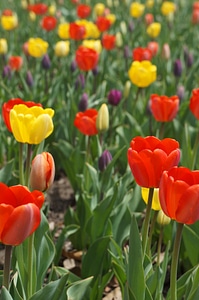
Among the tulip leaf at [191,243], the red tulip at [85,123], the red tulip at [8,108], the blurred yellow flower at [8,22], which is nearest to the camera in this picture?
the red tulip at [8,108]

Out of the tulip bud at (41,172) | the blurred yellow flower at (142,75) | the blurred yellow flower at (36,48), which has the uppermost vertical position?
the tulip bud at (41,172)

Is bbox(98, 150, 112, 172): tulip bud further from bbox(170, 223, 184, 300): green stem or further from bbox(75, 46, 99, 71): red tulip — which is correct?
bbox(75, 46, 99, 71): red tulip

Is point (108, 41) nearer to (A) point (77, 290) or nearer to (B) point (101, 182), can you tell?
(B) point (101, 182)

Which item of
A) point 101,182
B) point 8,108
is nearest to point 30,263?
point 8,108

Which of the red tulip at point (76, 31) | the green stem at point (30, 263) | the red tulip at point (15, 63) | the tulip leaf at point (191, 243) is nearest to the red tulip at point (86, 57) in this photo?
the red tulip at point (15, 63)

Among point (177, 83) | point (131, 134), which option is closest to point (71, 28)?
Result: point (177, 83)

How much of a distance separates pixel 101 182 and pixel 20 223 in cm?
127

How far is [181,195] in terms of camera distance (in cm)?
144

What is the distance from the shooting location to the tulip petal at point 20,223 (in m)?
1.38

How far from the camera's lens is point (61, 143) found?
10.4 feet

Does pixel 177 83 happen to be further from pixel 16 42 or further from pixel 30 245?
pixel 30 245

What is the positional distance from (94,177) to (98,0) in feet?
21.3

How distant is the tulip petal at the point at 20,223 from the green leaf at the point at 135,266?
368 millimetres

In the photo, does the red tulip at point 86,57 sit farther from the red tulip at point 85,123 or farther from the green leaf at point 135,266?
the green leaf at point 135,266
